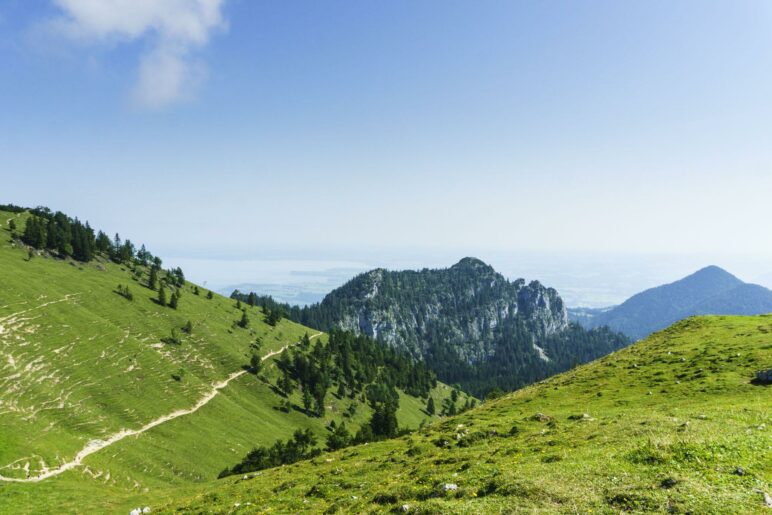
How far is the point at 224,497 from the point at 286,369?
13794cm

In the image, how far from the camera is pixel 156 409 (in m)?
97.6

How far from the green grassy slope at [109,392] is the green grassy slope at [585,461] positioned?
27745 millimetres

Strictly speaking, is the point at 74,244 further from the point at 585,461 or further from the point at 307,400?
the point at 585,461

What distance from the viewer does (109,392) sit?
93500 mm

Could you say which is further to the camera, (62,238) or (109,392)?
(62,238)

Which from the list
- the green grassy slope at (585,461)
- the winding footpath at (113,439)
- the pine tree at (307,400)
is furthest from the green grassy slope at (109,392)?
the green grassy slope at (585,461)

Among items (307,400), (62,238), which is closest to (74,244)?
(62,238)

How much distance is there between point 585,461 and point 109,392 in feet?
357

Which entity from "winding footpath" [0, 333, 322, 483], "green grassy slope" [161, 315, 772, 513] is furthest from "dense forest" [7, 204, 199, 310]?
"green grassy slope" [161, 315, 772, 513]

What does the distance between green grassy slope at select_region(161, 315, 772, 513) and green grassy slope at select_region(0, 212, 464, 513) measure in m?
27.7

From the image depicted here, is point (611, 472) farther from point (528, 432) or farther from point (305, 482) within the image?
point (305, 482)

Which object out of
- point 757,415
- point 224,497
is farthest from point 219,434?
point 757,415

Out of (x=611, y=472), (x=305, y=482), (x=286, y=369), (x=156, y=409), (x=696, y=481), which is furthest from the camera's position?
(x=286, y=369)

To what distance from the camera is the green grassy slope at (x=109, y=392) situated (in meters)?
61.8
